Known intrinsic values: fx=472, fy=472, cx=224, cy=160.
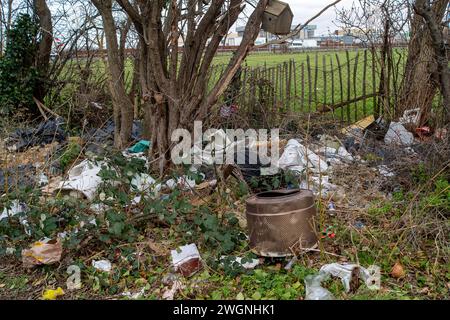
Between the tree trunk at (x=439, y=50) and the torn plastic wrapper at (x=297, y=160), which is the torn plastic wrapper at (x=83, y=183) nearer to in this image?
the torn plastic wrapper at (x=297, y=160)

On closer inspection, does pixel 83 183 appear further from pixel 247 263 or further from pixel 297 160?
pixel 297 160

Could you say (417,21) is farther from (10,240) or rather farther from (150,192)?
(10,240)

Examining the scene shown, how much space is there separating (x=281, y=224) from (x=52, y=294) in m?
1.76

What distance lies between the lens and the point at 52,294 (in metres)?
3.45

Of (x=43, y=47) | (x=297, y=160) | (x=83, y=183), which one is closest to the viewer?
(x=83, y=183)

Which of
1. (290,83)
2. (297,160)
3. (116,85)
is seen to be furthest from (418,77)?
(116,85)

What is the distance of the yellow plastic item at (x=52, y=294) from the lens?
3.43m

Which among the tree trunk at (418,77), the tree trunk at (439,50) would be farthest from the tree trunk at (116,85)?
the tree trunk at (418,77)

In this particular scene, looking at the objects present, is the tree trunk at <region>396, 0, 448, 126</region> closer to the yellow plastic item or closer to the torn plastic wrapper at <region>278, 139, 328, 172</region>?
the torn plastic wrapper at <region>278, 139, 328, 172</region>

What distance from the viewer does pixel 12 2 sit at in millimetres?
11172

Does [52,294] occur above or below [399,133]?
below
